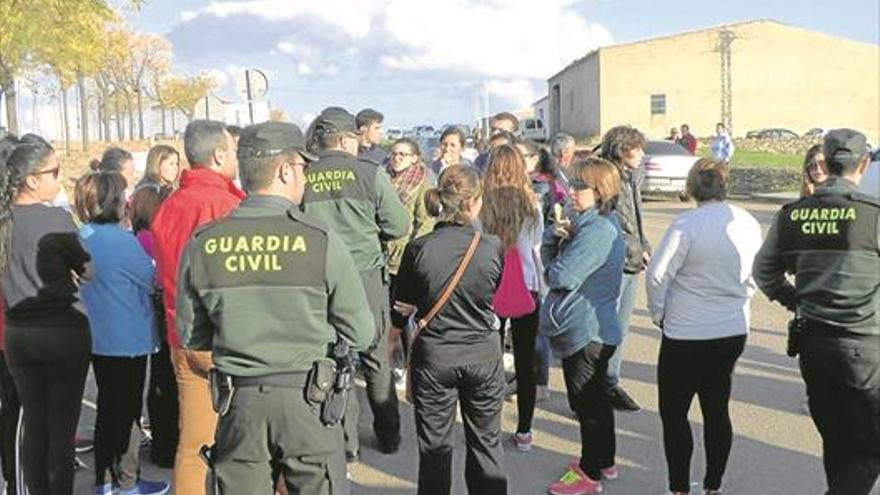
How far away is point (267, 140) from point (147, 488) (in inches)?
105

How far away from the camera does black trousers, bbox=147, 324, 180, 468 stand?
5027 millimetres

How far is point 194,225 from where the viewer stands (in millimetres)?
3756

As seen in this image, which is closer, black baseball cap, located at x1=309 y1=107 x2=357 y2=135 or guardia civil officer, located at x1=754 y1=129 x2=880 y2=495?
guardia civil officer, located at x1=754 y1=129 x2=880 y2=495

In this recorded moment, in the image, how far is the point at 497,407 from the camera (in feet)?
12.9

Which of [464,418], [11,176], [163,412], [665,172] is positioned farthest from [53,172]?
[665,172]

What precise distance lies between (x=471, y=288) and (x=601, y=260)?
0.99 meters

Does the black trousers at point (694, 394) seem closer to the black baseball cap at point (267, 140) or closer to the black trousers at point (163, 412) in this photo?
the black baseball cap at point (267, 140)

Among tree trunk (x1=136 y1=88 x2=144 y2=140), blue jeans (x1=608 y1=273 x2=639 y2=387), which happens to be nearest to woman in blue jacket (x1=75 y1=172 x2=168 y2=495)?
blue jeans (x1=608 y1=273 x2=639 y2=387)

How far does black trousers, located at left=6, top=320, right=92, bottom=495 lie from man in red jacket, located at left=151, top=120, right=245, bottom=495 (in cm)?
47

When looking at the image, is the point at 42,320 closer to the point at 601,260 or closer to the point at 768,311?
the point at 601,260

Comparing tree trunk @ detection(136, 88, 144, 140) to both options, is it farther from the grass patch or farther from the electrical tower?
the electrical tower

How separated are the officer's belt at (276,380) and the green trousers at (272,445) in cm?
1

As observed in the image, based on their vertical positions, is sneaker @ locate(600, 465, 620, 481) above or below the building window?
below

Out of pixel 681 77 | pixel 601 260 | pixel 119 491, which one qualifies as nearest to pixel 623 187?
pixel 601 260
